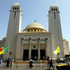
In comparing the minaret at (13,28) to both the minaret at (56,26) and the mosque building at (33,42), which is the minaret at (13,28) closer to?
the mosque building at (33,42)

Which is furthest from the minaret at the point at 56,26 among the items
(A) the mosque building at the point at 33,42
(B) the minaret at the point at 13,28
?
(B) the minaret at the point at 13,28

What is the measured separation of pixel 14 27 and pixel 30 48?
10831 millimetres

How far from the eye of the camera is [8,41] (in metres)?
33.6

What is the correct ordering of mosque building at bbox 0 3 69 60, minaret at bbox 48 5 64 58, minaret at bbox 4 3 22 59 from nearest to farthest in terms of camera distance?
mosque building at bbox 0 3 69 60 → minaret at bbox 4 3 22 59 → minaret at bbox 48 5 64 58

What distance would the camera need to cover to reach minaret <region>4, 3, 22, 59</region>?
32.6 meters

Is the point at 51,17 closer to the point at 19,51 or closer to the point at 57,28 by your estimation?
the point at 57,28

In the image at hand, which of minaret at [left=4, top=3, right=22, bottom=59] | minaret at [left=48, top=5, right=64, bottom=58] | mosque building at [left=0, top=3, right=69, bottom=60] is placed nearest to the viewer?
mosque building at [left=0, top=3, right=69, bottom=60]

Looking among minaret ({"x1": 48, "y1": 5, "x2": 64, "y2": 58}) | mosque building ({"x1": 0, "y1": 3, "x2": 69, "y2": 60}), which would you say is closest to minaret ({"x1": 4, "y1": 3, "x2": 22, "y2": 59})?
mosque building ({"x1": 0, "y1": 3, "x2": 69, "y2": 60})

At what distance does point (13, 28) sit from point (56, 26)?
16693 millimetres

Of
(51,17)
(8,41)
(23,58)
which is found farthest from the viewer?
(51,17)

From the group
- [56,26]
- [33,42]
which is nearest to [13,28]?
[33,42]

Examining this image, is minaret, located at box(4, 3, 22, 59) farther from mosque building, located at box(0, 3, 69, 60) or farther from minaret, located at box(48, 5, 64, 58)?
minaret, located at box(48, 5, 64, 58)

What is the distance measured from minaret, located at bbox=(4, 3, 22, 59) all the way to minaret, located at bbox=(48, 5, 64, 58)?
12906 millimetres

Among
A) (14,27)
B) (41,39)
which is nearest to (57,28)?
(41,39)
